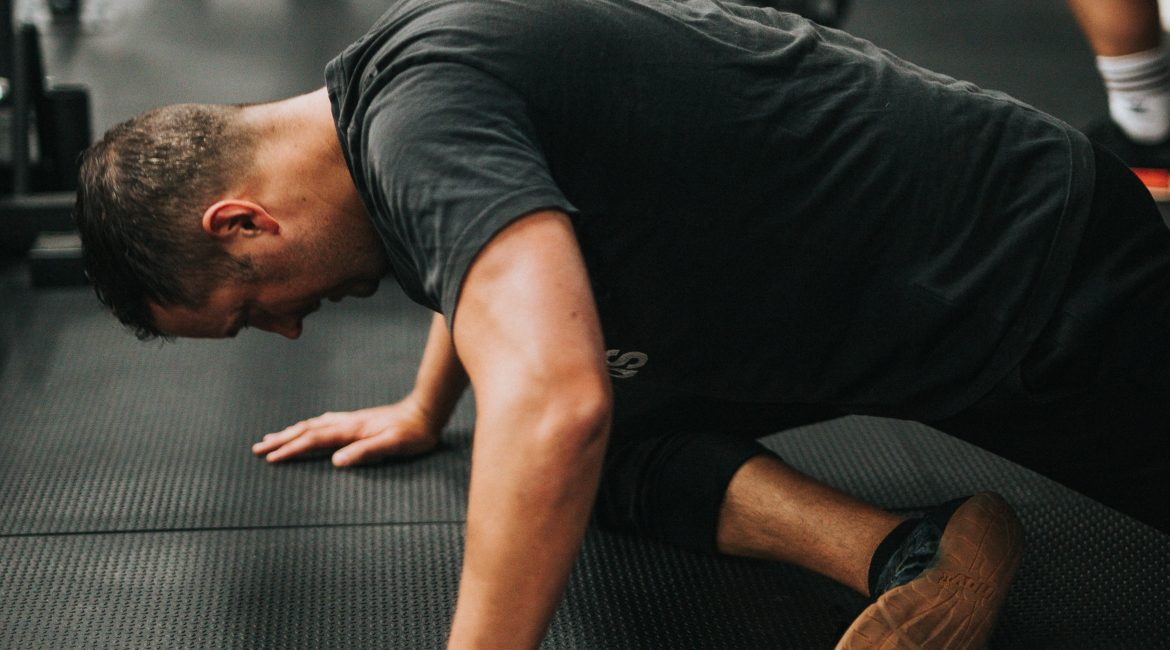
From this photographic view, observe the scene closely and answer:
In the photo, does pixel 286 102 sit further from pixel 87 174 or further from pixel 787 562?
pixel 787 562

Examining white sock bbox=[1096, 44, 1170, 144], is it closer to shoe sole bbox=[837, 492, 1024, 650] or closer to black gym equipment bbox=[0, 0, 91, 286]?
shoe sole bbox=[837, 492, 1024, 650]

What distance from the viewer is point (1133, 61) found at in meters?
2.05

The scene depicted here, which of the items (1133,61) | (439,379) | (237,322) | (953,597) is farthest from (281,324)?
(1133,61)

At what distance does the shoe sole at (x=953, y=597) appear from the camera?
1111 millimetres

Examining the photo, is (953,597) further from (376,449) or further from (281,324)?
(376,449)

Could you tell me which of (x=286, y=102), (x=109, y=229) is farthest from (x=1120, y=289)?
(x=109, y=229)

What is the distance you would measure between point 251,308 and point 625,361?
0.37 metres

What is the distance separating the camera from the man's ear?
1023mm

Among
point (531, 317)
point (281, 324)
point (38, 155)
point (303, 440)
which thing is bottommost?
point (38, 155)

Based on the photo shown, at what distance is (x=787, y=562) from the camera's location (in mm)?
1394

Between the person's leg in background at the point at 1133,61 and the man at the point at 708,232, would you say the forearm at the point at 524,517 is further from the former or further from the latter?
the person's leg in background at the point at 1133,61

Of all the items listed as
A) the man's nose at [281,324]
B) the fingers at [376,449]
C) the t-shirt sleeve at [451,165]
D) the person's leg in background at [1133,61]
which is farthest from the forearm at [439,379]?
the person's leg in background at [1133,61]

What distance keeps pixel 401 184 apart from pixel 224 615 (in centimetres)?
71

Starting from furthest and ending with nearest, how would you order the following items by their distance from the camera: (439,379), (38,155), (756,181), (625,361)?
(38,155) → (439,379) → (625,361) → (756,181)
